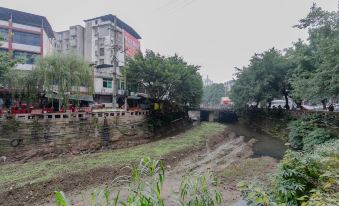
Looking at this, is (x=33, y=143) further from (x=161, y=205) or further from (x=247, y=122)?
(x=247, y=122)

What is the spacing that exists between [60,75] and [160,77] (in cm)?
1016

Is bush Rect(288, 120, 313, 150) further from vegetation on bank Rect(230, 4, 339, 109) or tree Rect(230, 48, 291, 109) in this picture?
tree Rect(230, 48, 291, 109)

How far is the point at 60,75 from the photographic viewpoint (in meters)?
17.2

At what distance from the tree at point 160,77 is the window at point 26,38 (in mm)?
13263

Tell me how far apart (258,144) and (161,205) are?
70.5 ft

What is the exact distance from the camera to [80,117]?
60.0 ft

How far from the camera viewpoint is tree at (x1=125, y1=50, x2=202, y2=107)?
23.1m

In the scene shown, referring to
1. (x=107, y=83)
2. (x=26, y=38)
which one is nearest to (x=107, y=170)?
(x=107, y=83)

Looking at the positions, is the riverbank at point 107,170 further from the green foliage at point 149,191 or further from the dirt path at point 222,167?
the green foliage at point 149,191

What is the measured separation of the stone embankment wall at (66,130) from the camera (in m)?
15.0

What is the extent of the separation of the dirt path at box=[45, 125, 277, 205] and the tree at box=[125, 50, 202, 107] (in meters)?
8.67

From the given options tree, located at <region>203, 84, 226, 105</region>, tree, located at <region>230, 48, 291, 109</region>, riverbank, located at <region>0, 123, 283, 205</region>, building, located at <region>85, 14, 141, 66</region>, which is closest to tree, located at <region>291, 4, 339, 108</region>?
tree, located at <region>230, 48, 291, 109</region>

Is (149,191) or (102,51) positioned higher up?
(102,51)

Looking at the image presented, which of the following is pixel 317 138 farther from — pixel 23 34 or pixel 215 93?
pixel 215 93
